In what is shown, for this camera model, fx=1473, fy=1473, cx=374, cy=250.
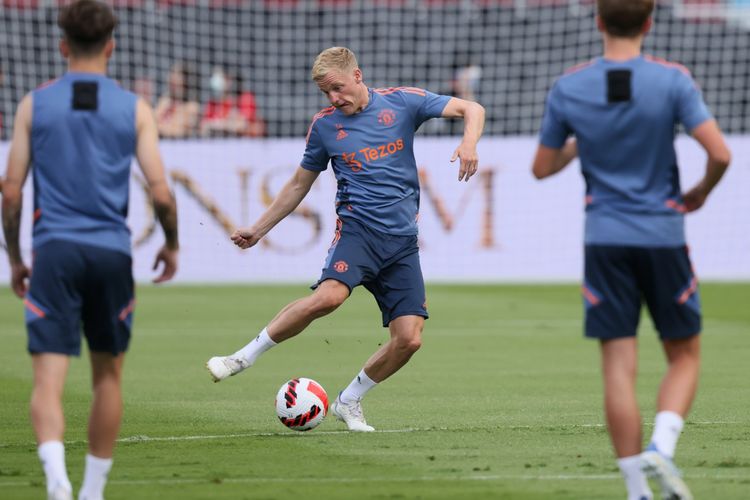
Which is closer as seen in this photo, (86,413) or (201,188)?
(86,413)

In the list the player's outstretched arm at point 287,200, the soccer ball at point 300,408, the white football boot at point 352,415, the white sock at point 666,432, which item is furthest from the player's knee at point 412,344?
the white sock at point 666,432

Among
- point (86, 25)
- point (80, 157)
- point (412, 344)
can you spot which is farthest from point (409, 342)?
point (86, 25)

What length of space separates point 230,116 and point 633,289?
658 inches

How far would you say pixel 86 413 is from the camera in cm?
941

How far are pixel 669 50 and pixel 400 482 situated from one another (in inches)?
720

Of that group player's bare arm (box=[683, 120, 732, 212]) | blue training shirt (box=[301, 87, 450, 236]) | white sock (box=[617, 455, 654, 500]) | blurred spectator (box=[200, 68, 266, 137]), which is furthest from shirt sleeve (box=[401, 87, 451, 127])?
blurred spectator (box=[200, 68, 266, 137])

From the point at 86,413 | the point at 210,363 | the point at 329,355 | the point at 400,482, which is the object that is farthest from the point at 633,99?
the point at 329,355

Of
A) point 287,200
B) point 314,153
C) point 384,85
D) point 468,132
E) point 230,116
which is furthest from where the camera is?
point 384,85

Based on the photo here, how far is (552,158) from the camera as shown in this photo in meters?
6.02

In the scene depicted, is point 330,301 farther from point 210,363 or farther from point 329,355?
point 329,355

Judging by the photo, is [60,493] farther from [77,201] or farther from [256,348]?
[256,348]

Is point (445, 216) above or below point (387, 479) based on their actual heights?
below

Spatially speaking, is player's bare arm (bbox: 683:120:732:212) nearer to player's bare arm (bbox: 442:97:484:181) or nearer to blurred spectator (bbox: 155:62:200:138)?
player's bare arm (bbox: 442:97:484:181)

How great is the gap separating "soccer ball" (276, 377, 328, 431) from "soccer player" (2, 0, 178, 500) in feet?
8.43
